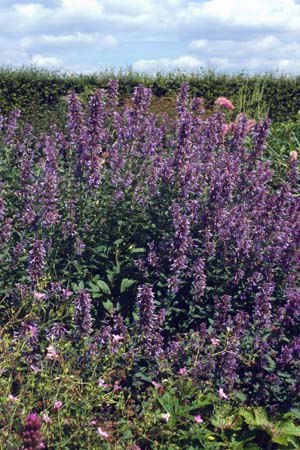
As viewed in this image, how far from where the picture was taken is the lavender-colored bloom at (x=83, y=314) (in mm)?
4219

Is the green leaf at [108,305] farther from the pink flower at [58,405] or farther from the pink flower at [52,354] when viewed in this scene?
the pink flower at [58,405]

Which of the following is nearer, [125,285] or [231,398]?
[231,398]

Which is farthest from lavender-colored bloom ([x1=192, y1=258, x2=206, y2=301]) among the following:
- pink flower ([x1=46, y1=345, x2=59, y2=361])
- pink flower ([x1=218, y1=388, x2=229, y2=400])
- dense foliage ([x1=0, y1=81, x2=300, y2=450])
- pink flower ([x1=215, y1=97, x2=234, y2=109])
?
pink flower ([x1=215, y1=97, x2=234, y2=109])

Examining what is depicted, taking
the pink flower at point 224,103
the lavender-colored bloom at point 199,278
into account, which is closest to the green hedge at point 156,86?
the pink flower at point 224,103

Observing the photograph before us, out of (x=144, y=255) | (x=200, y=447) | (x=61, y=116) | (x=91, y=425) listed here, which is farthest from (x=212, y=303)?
(x=61, y=116)

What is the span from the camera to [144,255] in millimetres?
5090

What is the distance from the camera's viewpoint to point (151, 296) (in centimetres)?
422

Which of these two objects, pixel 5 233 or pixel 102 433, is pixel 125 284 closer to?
pixel 5 233

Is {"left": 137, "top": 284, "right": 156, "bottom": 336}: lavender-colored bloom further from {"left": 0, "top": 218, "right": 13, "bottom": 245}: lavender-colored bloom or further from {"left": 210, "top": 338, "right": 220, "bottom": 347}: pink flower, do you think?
{"left": 0, "top": 218, "right": 13, "bottom": 245}: lavender-colored bloom

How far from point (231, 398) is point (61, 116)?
9218 mm

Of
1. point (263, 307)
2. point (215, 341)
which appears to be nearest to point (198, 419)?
point (215, 341)

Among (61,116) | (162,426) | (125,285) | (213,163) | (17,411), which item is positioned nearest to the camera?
(17,411)

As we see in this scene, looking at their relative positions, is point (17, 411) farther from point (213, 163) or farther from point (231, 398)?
point (213, 163)

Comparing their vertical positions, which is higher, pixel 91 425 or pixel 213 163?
pixel 213 163
